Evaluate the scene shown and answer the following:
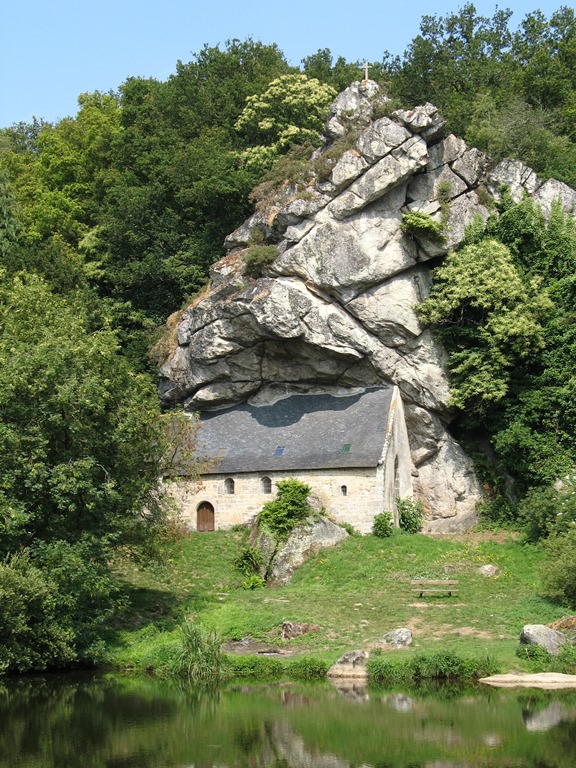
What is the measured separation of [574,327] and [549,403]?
125 inches

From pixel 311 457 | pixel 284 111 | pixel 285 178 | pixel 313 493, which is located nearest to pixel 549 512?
pixel 313 493

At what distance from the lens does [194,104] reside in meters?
61.4

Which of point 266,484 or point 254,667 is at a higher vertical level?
point 266,484

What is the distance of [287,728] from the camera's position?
21422 mm

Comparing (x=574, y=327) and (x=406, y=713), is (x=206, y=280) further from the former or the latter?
(x=406, y=713)

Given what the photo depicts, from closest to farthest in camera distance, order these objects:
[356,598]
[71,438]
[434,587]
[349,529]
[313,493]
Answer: [71,438]
[356,598]
[434,587]
[349,529]
[313,493]

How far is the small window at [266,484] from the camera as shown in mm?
40344

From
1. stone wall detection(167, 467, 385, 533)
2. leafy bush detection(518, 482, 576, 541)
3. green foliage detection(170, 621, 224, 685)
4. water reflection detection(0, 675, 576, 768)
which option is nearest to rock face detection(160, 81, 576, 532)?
leafy bush detection(518, 482, 576, 541)

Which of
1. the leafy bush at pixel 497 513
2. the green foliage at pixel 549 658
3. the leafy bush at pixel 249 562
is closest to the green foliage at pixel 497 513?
the leafy bush at pixel 497 513

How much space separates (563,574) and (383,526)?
990 centimetres

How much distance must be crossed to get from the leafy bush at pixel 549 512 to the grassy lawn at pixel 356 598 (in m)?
0.86

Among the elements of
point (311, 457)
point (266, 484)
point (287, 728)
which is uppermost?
point (311, 457)

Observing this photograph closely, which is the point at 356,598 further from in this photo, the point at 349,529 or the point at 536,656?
the point at 536,656

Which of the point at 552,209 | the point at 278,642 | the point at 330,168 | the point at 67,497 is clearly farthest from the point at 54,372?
the point at 552,209
